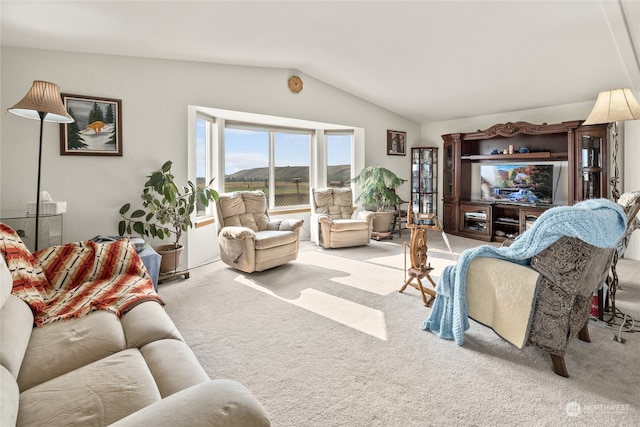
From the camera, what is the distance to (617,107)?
117 inches

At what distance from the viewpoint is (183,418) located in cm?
74

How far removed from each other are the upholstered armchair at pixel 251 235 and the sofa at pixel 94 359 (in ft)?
5.27

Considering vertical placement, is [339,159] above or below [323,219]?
above

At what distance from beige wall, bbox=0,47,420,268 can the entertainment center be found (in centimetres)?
381

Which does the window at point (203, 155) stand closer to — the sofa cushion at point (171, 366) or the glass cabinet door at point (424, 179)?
the sofa cushion at point (171, 366)

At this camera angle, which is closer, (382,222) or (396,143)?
(382,222)

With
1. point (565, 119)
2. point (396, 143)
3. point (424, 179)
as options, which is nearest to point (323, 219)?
point (396, 143)

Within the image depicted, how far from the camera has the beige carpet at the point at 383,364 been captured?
1653mm

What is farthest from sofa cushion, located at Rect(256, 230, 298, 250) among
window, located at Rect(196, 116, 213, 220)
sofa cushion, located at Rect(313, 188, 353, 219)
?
sofa cushion, located at Rect(313, 188, 353, 219)

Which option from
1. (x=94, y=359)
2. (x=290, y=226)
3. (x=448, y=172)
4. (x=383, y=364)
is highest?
(x=448, y=172)

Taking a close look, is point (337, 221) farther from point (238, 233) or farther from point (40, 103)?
point (40, 103)

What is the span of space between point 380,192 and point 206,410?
5510 mm

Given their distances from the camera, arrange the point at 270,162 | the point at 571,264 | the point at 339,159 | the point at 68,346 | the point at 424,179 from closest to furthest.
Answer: the point at 68,346 < the point at 571,264 < the point at 270,162 < the point at 339,159 < the point at 424,179

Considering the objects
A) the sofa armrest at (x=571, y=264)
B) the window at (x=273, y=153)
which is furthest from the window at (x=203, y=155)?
the sofa armrest at (x=571, y=264)
